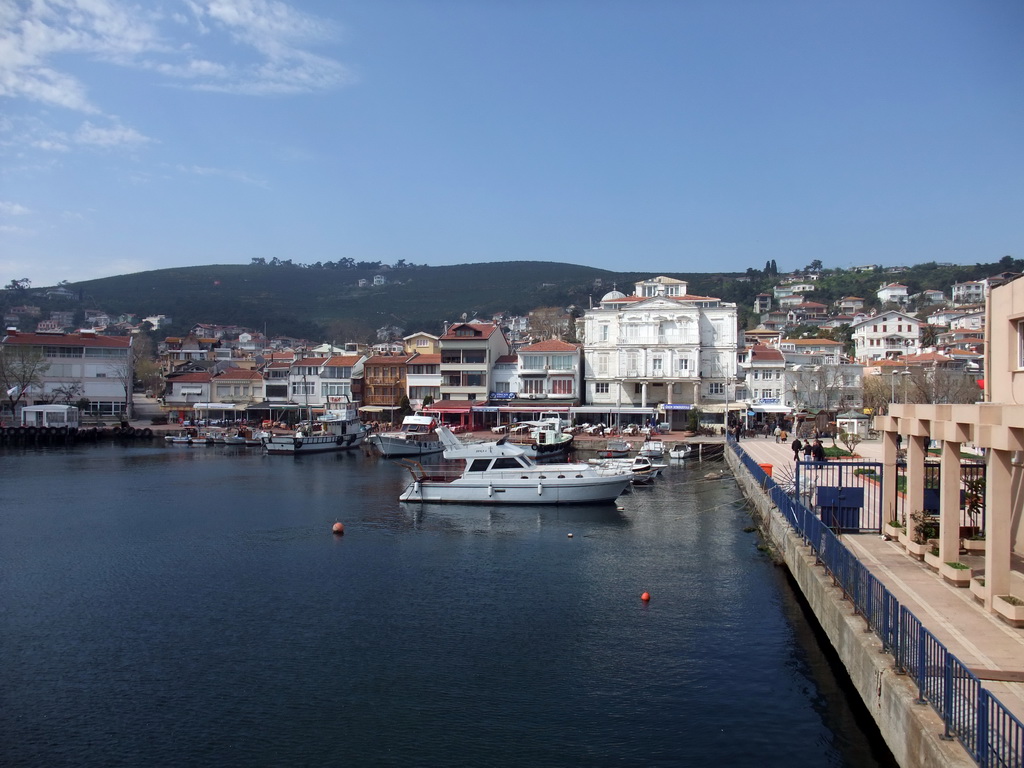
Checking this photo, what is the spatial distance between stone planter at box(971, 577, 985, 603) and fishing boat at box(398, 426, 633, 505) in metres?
21.7

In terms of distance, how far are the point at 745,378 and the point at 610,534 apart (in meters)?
45.3

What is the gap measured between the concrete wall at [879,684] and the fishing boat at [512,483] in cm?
1593

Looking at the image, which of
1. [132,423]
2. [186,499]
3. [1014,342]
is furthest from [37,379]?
[1014,342]

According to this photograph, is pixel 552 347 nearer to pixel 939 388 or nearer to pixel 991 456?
pixel 939 388

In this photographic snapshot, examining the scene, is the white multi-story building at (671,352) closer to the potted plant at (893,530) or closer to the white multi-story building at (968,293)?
the potted plant at (893,530)

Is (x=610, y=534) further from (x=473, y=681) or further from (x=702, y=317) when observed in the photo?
(x=702, y=317)

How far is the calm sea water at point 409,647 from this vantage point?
1308 centimetres

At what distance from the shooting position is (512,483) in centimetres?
3556

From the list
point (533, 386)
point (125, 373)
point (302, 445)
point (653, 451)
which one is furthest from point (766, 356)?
point (125, 373)

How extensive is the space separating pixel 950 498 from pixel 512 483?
22471mm

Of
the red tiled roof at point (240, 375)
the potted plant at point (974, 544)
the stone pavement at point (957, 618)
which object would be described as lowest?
the stone pavement at point (957, 618)

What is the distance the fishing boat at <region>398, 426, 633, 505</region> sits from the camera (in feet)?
116

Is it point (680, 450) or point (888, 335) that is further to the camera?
point (888, 335)

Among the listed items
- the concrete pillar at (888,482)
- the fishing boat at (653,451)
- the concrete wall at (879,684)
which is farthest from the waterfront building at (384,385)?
the concrete wall at (879,684)
